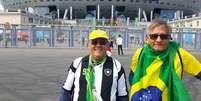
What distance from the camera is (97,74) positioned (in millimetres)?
3584

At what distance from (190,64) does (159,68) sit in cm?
27

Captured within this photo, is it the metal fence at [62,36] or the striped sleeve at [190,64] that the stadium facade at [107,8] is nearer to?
the metal fence at [62,36]

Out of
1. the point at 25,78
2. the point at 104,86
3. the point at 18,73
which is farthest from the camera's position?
the point at 18,73

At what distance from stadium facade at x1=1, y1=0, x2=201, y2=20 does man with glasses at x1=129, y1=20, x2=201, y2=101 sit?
311 feet

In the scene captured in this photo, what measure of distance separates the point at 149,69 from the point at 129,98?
0.34 m

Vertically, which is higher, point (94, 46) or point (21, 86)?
point (94, 46)

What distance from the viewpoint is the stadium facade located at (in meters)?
102

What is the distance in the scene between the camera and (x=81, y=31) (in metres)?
42.9

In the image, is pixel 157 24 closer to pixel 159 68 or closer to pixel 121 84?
pixel 159 68

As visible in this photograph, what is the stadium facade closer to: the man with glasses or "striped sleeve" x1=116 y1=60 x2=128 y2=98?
"striped sleeve" x1=116 y1=60 x2=128 y2=98

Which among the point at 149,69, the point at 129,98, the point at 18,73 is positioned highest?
the point at 149,69

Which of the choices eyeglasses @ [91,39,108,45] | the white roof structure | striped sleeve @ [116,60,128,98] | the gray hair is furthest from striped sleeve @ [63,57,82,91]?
the white roof structure

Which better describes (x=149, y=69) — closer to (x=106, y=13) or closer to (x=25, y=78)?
(x=25, y=78)

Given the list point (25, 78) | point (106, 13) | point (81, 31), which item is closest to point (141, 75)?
point (25, 78)
